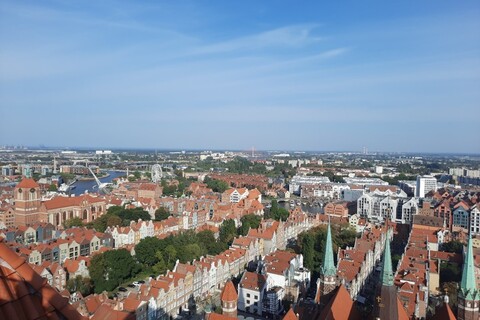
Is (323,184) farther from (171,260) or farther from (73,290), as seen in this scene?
(73,290)

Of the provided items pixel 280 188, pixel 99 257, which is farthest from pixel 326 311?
pixel 280 188

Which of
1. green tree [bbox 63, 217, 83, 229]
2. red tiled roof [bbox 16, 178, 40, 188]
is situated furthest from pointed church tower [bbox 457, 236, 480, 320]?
red tiled roof [bbox 16, 178, 40, 188]

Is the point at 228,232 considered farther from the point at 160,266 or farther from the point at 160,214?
the point at 160,214

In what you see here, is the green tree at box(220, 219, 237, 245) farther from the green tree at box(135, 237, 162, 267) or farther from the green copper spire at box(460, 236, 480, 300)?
the green copper spire at box(460, 236, 480, 300)

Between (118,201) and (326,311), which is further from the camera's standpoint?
(118,201)

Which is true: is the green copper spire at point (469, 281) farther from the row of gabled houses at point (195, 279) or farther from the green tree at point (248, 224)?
the green tree at point (248, 224)
